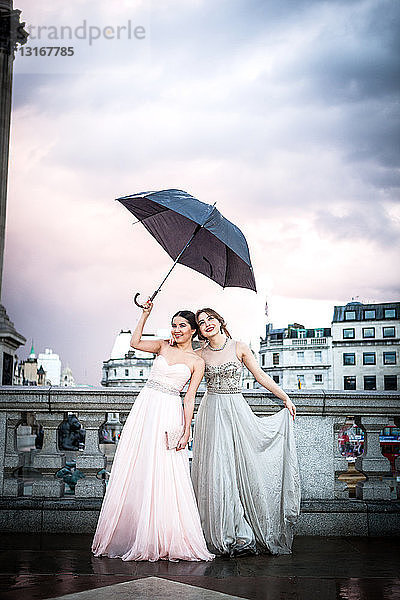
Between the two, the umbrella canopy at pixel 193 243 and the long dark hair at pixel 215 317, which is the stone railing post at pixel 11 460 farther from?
the umbrella canopy at pixel 193 243

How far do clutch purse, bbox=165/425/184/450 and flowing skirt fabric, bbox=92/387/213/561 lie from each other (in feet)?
0.15

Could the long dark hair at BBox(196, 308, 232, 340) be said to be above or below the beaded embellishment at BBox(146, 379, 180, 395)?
above

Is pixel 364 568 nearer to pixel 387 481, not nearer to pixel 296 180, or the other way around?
pixel 387 481

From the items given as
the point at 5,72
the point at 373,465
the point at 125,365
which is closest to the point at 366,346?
the point at 125,365

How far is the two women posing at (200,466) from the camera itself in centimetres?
499

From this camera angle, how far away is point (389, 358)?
6156cm

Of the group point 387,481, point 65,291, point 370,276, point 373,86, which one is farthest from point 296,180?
point 387,481

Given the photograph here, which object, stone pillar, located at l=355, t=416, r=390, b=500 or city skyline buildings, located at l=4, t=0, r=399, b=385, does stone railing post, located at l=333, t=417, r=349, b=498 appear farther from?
city skyline buildings, located at l=4, t=0, r=399, b=385

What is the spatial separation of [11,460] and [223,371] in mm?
2384

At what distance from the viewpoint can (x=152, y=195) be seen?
542 centimetres

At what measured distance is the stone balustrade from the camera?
6012 millimetres

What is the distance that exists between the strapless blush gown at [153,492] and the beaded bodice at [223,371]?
347 millimetres

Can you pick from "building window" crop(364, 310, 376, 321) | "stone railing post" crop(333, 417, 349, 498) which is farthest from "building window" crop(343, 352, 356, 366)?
"stone railing post" crop(333, 417, 349, 498)

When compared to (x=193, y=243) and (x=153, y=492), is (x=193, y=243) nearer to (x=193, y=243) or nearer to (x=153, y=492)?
(x=193, y=243)
